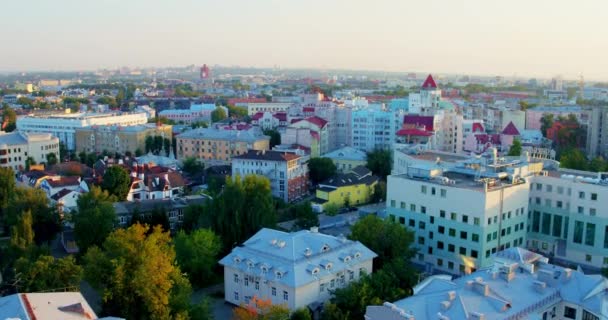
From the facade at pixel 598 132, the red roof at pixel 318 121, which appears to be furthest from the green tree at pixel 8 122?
the facade at pixel 598 132

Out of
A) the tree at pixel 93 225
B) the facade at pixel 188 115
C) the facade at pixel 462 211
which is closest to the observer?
the facade at pixel 462 211

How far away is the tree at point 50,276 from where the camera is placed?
15.8 meters

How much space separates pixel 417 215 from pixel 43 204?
45.5ft

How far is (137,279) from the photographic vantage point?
15.0 metres

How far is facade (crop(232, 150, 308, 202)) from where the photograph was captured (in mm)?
32344

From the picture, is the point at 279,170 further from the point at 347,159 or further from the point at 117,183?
the point at 117,183

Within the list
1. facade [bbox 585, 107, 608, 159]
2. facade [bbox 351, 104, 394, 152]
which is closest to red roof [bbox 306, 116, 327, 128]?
facade [bbox 351, 104, 394, 152]

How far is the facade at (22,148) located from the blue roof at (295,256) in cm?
2684

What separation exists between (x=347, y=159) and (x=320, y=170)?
445 cm

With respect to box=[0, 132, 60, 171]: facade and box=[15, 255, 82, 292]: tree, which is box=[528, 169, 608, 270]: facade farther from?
box=[0, 132, 60, 171]: facade

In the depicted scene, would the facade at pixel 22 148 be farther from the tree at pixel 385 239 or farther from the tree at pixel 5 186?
the tree at pixel 385 239

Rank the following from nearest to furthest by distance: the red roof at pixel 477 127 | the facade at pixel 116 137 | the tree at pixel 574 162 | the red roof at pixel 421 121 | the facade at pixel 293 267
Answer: the facade at pixel 293 267 < the tree at pixel 574 162 < the red roof at pixel 421 121 < the facade at pixel 116 137 < the red roof at pixel 477 127

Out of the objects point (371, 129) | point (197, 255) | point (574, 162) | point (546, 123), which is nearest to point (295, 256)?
point (197, 255)

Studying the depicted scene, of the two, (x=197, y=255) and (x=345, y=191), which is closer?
(x=197, y=255)
